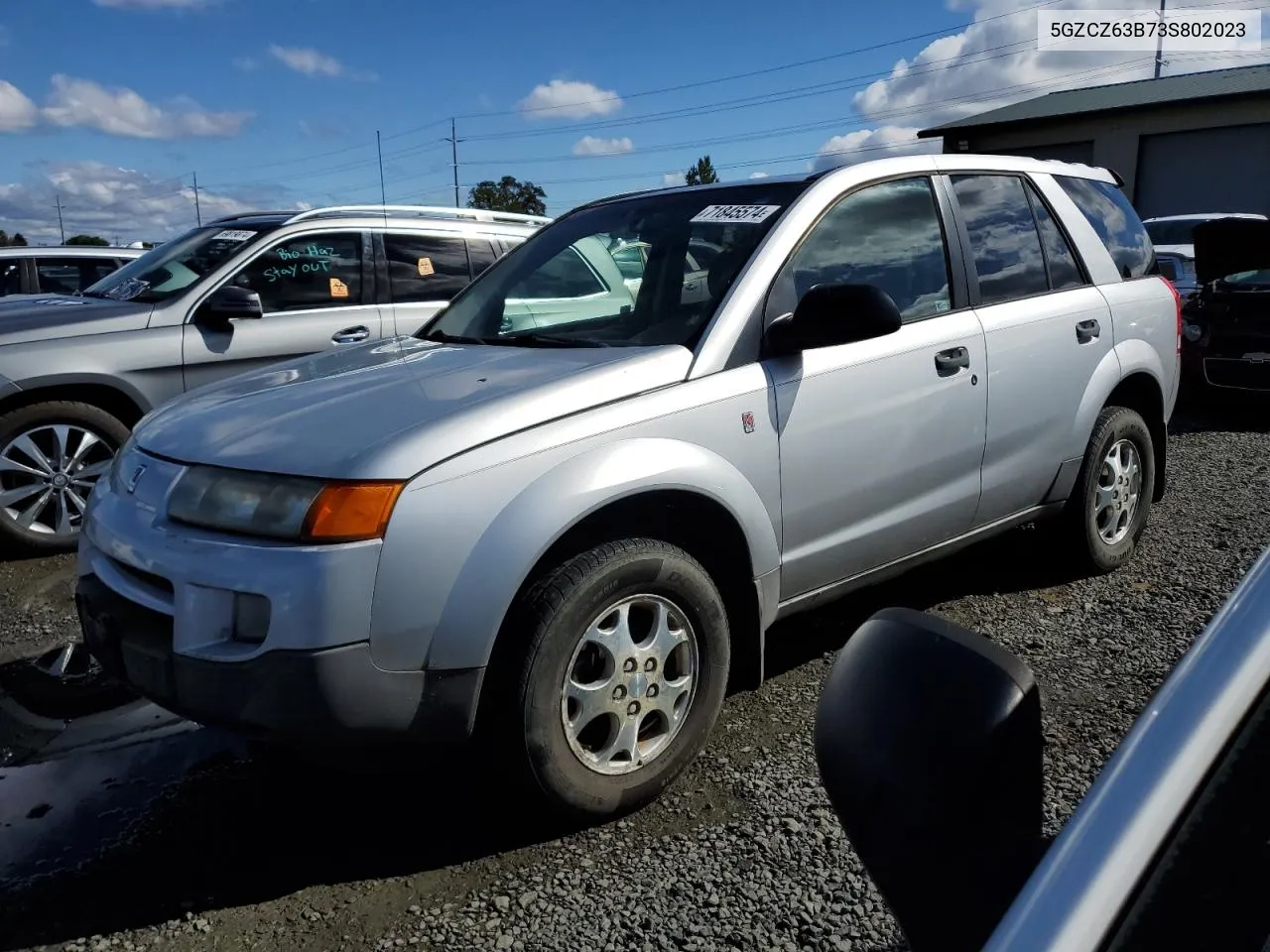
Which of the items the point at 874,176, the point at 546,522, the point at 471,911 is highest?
the point at 874,176

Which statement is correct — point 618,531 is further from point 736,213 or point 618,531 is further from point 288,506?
point 736,213

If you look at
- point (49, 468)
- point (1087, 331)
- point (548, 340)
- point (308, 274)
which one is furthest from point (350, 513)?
point (308, 274)

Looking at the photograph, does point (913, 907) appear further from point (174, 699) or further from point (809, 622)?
point (809, 622)

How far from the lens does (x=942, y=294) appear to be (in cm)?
368

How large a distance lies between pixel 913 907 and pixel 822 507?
2.14 meters

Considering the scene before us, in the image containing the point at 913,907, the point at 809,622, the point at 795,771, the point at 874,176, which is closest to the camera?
the point at 913,907

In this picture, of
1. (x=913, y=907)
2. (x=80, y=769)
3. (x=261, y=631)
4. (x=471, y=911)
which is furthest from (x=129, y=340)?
(x=913, y=907)

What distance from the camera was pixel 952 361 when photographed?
3545 mm

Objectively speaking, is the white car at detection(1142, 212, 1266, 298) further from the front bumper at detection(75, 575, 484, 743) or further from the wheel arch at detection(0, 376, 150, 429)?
the front bumper at detection(75, 575, 484, 743)

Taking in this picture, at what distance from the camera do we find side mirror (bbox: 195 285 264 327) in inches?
213

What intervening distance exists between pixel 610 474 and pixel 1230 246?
62.0 inches

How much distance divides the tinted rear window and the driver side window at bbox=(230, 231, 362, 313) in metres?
3.87

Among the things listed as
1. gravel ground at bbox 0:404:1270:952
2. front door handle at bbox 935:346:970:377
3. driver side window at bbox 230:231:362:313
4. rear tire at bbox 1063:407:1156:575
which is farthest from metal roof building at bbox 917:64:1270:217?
gravel ground at bbox 0:404:1270:952

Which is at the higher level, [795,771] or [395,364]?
[395,364]
